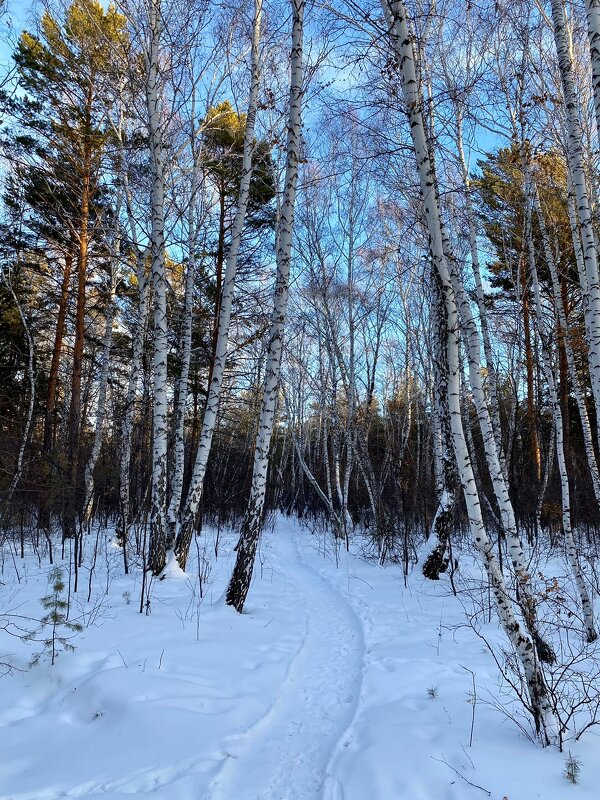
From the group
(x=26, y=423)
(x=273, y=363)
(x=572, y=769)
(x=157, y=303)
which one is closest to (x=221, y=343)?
(x=157, y=303)

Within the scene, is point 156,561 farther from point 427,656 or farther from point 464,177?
point 464,177

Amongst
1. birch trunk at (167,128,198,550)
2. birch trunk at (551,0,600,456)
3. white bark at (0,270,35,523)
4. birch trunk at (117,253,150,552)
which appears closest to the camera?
birch trunk at (551,0,600,456)

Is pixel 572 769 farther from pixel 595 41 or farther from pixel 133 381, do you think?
pixel 133 381

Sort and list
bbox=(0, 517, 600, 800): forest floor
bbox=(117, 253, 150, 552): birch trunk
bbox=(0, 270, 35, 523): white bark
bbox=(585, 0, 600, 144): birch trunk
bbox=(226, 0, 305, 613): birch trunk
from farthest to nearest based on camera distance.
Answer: bbox=(117, 253, 150, 552): birch trunk → bbox=(0, 270, 35, 523): white bark → bbox=(226, 0, 305, 613): birch trunk → bbox=(585, 0, 600, 144): birch trunk → bbox=(0, 517, 600, 800): forest floor

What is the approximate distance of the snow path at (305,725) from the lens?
257 centimetres

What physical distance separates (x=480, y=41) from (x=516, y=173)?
198 cm

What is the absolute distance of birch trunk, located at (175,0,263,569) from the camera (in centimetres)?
672

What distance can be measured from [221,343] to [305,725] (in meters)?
4.82

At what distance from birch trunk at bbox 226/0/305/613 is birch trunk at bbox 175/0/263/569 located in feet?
3.62

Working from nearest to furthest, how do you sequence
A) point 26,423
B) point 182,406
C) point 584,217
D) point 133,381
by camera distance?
point 584,217, point 182,406, point 26,423, point 133,381

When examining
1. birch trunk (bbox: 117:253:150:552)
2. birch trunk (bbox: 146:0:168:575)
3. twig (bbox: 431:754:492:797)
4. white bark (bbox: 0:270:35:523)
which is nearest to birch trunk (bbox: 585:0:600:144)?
twig (bbox: 431:754:492:797)

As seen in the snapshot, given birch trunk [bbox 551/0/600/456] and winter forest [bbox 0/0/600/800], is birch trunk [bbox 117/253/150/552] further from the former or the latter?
birch trunk [bbox 551/0/600/456]

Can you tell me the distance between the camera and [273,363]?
229 inches

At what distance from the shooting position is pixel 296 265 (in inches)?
532
